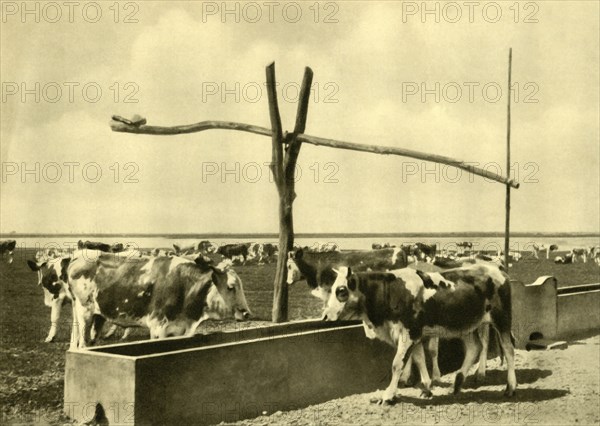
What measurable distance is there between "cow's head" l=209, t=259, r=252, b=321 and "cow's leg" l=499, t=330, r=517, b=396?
2.57m

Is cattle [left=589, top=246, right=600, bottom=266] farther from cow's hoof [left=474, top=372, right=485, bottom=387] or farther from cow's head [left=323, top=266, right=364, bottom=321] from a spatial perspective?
cow's head [left=323, top=266, right=364, bottom=321]

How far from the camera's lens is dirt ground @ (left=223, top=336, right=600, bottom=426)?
7.10m

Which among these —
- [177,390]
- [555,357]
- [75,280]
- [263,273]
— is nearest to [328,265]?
[555,357]

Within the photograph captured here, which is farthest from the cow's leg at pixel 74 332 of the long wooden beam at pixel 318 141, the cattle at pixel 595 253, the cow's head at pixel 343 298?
the cattle at pixel 595 253

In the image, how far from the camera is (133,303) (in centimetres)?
821

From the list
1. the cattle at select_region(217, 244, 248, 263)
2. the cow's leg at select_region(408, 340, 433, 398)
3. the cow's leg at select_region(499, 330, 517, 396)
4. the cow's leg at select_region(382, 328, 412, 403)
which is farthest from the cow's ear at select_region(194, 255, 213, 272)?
the cattle at select_region(217, 244, 248, 263)

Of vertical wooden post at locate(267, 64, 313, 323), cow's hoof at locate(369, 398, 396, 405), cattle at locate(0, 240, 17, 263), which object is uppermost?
vertical wooden post at locate(267, 64, 313, 323)

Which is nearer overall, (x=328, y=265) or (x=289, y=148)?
(x=289, y=148)

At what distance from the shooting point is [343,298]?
23.5 ft

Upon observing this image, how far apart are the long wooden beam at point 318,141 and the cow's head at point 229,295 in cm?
142

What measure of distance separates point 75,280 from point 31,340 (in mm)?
752

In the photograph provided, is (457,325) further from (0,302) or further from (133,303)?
(0,302)

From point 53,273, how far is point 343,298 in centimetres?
329

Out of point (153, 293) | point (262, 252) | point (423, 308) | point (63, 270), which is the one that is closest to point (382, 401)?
point (423, 308)
